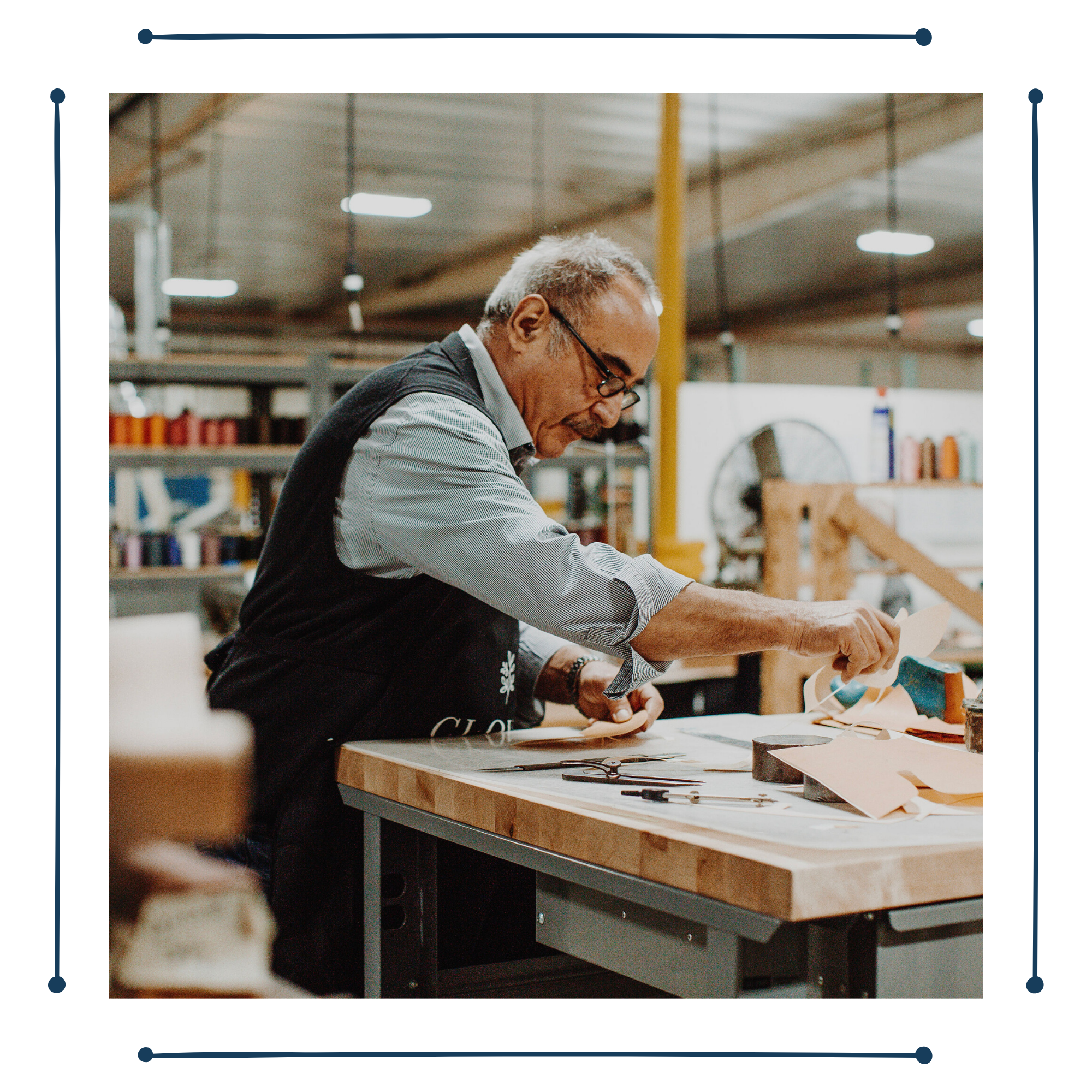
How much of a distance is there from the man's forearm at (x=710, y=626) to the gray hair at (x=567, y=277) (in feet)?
1.66

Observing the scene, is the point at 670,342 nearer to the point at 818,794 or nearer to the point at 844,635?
the point at 844,635

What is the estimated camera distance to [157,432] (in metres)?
5.01

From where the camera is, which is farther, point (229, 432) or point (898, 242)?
point (898, 242)

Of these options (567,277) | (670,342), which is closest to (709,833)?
(567,277)

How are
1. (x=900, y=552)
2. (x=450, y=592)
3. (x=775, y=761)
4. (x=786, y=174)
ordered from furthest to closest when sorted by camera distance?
(x=786, y=174) → (x=900, y=552) → (x=450, y=592) → (x=775, y=761)

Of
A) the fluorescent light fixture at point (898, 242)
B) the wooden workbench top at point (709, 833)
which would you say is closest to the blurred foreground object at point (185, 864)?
the wooden workbench top at point (709, 833)

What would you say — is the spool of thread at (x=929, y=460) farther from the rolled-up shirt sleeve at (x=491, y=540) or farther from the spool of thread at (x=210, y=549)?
the rolled-up shirt sleeve at (x=491, y=540)

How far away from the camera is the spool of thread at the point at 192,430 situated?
5.02 metres

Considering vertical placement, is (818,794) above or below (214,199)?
below

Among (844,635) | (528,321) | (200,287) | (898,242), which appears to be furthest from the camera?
(200,287)
